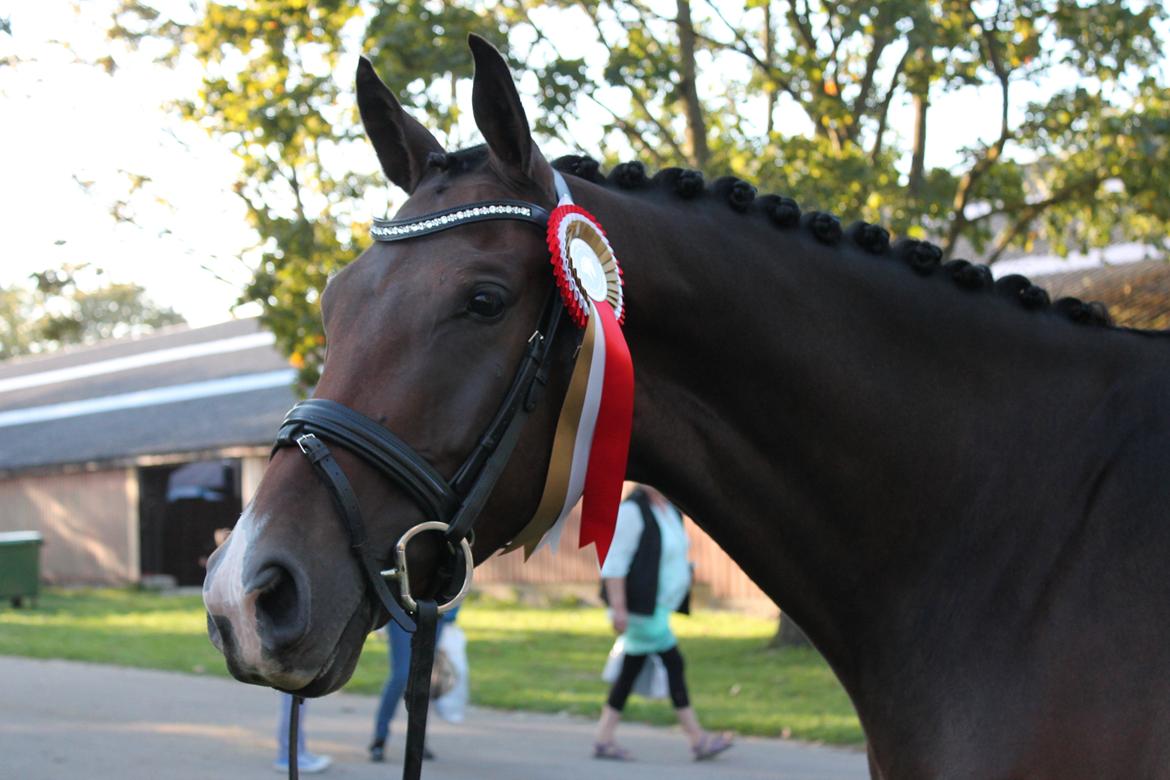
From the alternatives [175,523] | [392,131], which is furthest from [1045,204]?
[175,523]

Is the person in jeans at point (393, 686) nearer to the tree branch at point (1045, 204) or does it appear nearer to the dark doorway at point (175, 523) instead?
the tree branch at point (1045, 204)

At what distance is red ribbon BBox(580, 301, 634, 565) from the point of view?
2.35 m

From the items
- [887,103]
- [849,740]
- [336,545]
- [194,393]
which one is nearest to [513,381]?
[336,545]

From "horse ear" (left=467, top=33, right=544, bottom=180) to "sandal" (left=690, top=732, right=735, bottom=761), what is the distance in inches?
264

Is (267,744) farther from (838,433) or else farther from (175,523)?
(175,523)

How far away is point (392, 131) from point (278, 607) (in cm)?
114

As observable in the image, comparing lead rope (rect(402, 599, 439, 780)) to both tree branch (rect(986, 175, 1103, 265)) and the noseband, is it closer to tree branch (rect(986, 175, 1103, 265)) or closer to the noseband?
the noseband

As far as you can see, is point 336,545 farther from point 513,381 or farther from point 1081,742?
point 1081,742

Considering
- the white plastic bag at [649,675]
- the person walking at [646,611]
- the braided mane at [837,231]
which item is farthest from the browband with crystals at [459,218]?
the white plastic bag at [649,675]

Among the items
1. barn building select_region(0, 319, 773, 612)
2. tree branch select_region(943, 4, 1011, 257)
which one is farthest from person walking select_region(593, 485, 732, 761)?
barn building select_region(0, 319, 773, 612)

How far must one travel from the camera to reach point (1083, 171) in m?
13.0

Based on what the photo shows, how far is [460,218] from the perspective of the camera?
2.31 metres

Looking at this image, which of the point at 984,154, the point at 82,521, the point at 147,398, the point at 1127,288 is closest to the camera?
the point at 984,154

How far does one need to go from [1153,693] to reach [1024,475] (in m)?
0.53
